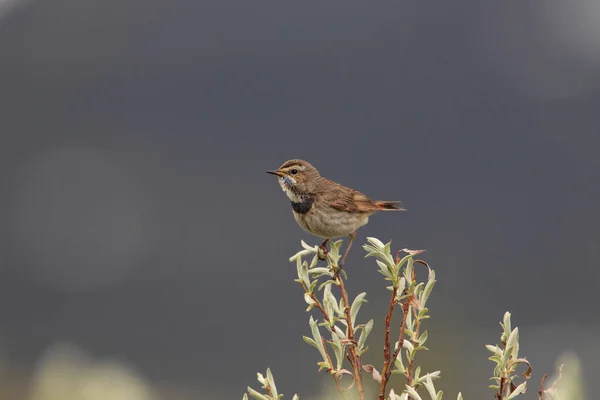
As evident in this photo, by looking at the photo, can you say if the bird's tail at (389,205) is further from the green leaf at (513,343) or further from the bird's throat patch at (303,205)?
the green leaf at (513,343)

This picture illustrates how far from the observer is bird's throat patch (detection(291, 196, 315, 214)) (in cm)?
597

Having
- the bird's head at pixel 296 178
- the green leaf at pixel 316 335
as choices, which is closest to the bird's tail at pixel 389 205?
the bird's head at pixel 296 178

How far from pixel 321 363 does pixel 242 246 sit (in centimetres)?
8771

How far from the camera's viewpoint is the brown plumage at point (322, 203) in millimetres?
5863

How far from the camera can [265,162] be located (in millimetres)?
102312

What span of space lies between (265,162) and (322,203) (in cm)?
9652

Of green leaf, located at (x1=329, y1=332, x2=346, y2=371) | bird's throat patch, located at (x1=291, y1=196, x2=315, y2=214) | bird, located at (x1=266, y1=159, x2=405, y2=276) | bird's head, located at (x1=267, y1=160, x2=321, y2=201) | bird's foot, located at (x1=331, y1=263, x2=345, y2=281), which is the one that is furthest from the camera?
bird's head, located at (x1=267, y1=160, x2=321, y2=201)

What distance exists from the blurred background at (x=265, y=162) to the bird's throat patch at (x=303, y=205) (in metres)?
19.7

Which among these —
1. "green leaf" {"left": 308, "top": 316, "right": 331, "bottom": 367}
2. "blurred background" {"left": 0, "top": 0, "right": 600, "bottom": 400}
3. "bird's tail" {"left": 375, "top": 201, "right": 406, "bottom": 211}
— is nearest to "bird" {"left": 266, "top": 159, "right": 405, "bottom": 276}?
"bird's tail" {"left": 375, "top": 201, "right": 406, "bottom": 211}

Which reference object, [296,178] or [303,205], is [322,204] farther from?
[296,178]

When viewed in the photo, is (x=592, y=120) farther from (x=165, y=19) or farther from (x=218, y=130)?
(x=165, y=19)

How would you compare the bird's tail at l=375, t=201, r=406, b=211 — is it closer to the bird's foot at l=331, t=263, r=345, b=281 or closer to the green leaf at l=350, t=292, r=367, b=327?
the bird's foot at l=331, t=263, r=345, b=281

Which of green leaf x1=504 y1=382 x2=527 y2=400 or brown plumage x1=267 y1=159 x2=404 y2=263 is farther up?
brown plumage x1=267 y1=159 x2=404 y2=263

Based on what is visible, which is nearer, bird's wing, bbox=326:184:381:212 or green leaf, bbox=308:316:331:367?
green leaf, bbox=308:316:331:367
